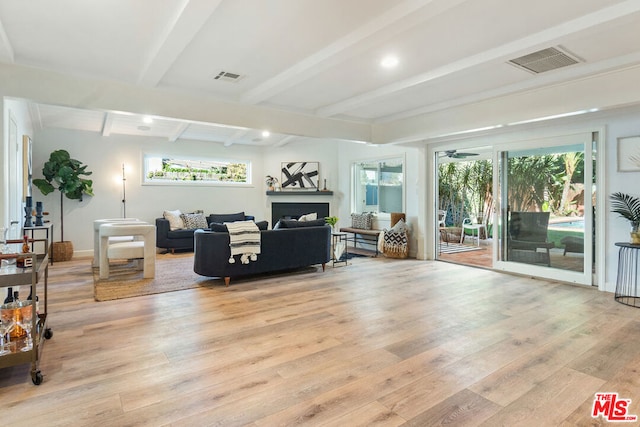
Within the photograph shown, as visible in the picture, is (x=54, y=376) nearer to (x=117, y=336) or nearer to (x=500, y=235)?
(x=117, y=336)

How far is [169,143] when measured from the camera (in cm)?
798

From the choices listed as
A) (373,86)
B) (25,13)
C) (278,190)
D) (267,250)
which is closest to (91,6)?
(25,13)

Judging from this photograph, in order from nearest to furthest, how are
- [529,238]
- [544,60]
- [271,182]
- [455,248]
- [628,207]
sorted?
[544,60], [628,207], [529,238], [455,248], [271,182]

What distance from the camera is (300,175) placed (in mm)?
8742

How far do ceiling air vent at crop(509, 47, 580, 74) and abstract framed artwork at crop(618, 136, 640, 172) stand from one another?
1499 millimetres

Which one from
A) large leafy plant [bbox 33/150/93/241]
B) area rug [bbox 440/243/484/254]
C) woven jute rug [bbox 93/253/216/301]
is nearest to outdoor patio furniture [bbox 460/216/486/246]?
area rug [bbox 440/243/484/254]

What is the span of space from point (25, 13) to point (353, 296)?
379cm

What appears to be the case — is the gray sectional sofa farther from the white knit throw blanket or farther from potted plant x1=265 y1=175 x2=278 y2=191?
potted plant x1=265 y1=175 x2=278 y2=191

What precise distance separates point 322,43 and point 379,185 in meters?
4.96

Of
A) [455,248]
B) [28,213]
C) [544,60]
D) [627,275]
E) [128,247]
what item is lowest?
[455,248]

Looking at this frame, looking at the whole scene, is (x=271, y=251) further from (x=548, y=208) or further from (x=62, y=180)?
(x=62, y=180)

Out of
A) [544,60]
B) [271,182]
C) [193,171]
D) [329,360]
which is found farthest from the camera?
[271,182]

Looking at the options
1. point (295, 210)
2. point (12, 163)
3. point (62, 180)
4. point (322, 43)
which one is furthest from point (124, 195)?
point (322, 43)

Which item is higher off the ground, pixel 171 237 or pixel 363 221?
pixel 363 221
